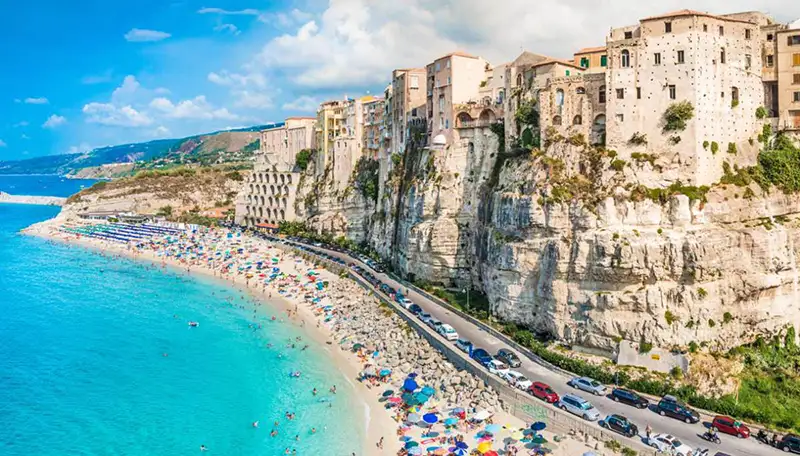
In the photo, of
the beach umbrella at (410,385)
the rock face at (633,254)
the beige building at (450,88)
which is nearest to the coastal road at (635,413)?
the rock face at (633,254)

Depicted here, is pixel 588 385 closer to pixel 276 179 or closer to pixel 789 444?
pixel 789 444

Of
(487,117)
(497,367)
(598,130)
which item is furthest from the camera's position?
(487,117)

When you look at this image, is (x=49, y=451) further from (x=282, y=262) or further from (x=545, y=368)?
(x=282, y=262)

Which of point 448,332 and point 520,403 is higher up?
point 448,332

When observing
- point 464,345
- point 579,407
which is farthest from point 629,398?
point 464,345

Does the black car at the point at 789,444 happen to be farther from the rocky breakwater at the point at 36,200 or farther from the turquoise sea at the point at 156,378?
the rocky breakwater at the point at 36,200
